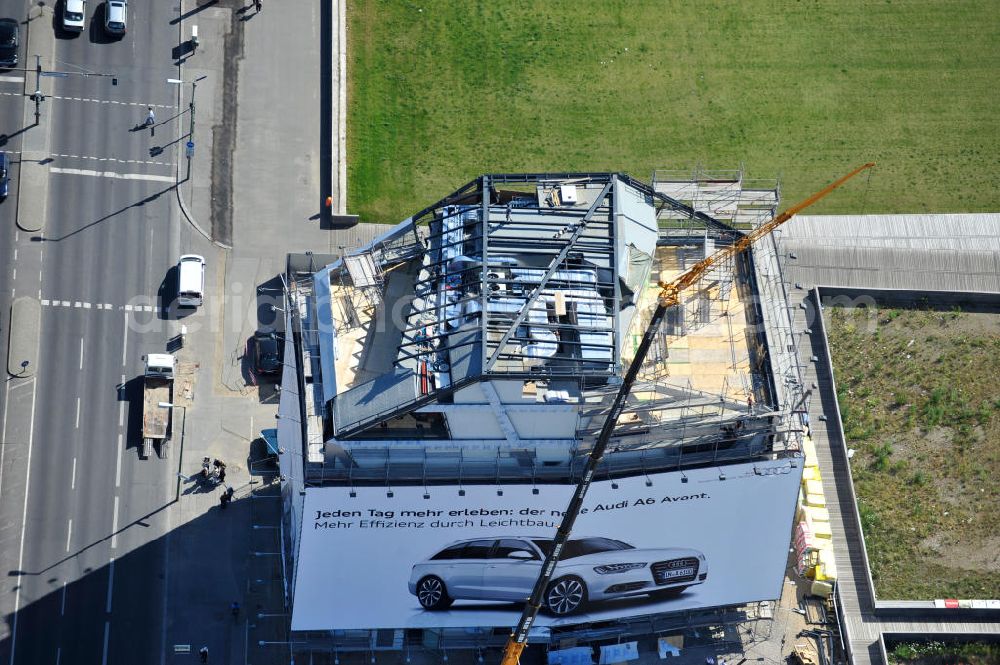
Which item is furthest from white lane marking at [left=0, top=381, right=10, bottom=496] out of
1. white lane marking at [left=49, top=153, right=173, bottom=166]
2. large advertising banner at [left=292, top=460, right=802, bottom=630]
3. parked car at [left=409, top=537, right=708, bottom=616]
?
parked car at [left=409, top=537, right=708, bottom=616]


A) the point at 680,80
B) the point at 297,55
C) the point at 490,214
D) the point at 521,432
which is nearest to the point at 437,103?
the point at 297,55

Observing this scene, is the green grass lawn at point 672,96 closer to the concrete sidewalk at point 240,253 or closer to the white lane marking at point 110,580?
the concrete sidewalk at point 240,253

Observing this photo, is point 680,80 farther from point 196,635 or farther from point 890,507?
point 196,635

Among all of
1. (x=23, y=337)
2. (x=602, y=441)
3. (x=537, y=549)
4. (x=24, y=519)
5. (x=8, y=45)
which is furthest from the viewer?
(x=8, y=45)

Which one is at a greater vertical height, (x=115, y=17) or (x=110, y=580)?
(x=115, y=17)

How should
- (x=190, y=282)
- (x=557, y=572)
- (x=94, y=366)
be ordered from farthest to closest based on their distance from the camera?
(x=190, y=282) < (x=94, y=366) < (x=557, y=572)

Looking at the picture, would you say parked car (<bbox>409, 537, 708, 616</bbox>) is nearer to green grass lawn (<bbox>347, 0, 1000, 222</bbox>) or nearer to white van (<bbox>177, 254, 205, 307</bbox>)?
white van (<bbox>177, 254, 205, 307</bbox>)

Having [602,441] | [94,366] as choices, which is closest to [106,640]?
[94,366]

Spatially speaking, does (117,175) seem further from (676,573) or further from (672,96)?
(676,573)
